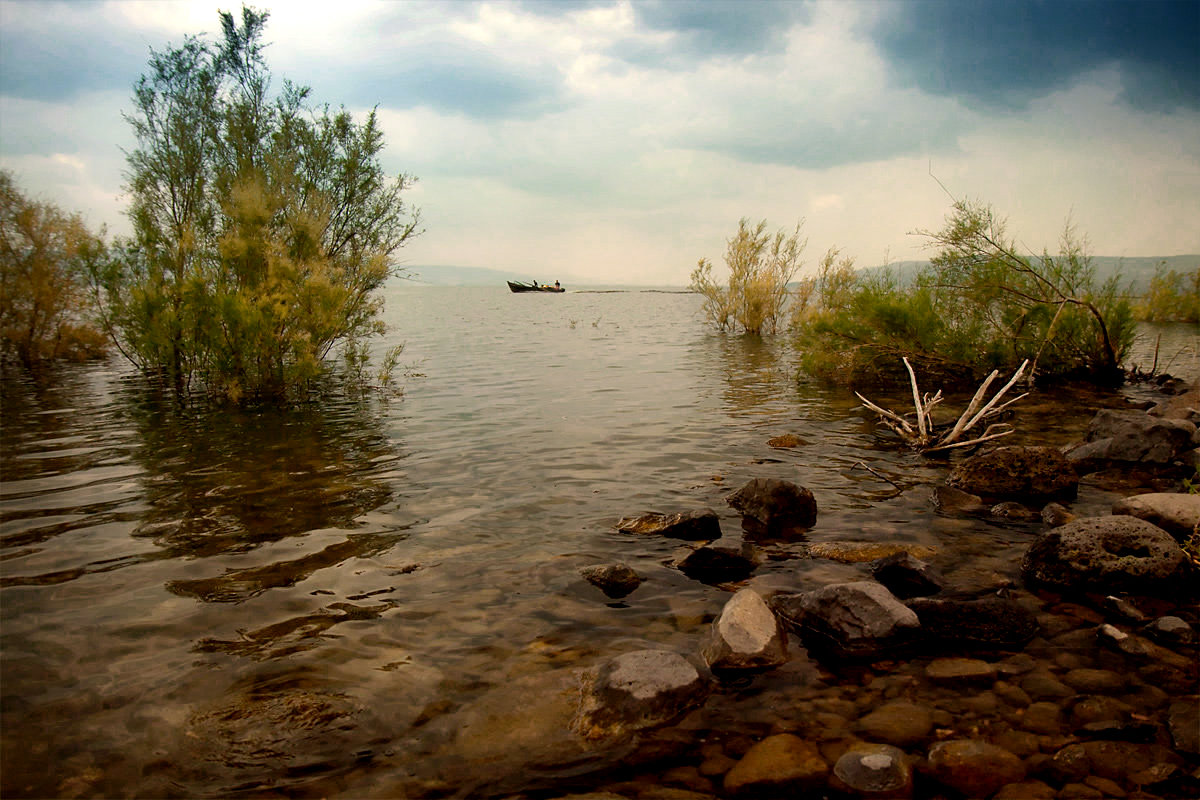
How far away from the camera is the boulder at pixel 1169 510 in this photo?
5434mm

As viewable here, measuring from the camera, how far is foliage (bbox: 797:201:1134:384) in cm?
1391

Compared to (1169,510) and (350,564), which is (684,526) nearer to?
(350,564)

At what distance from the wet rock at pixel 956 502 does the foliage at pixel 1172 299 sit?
31.6m

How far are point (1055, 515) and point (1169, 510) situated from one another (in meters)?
0.87

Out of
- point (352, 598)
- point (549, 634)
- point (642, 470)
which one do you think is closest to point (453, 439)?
point (642, 470)

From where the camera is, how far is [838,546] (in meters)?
5.76

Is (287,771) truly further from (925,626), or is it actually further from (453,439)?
(453,439)

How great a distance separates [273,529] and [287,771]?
3.76 meters

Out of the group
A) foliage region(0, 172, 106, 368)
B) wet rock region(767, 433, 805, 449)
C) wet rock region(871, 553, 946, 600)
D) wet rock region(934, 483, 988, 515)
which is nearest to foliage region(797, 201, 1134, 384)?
wet rock region(767, 433, 805, 449)

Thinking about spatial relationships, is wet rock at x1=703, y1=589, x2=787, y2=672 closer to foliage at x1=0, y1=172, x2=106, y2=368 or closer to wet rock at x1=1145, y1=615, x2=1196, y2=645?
wet rock at x1=1145, y1=615, x2=1196, y2=645

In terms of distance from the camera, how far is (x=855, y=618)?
421 cm

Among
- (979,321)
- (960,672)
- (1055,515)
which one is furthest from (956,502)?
(979,321)

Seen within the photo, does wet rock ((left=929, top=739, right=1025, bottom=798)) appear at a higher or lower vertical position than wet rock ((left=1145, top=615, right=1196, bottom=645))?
lower

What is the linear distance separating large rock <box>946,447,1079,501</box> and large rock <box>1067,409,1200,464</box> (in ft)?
5.08
